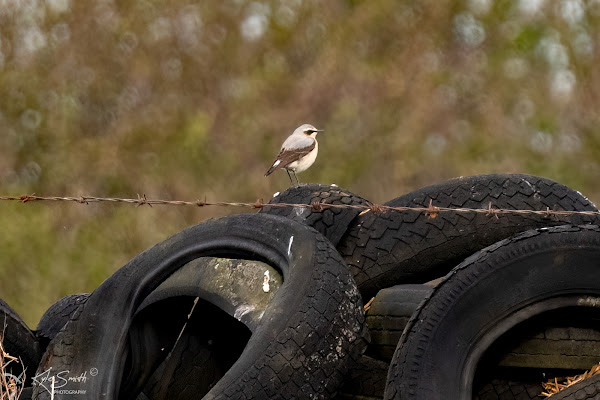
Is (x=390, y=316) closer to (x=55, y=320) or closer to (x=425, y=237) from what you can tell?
(x=425, y=237)

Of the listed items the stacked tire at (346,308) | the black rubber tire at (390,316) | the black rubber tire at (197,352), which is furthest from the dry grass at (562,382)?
the black rubber tire at (197,352)

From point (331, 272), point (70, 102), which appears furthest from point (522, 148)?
point (331, 272)

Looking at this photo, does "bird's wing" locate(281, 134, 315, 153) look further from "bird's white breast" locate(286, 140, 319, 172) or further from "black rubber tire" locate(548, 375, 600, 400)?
"black rubber tire" locate(548, 375, 600, 400)

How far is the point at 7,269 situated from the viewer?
1260 centimetres

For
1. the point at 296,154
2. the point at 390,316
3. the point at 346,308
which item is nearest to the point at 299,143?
the point at 296,154

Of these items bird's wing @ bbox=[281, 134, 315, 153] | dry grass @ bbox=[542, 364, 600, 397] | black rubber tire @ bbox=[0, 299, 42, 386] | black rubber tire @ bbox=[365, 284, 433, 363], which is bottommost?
dry grass @ bbox=[542, 364, 600, 397]

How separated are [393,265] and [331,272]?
996 mm

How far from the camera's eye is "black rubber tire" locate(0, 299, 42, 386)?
493 centimetres

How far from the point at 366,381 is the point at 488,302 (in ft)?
2.79

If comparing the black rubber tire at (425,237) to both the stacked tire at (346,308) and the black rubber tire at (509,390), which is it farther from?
the black rubber tire at (509,390)

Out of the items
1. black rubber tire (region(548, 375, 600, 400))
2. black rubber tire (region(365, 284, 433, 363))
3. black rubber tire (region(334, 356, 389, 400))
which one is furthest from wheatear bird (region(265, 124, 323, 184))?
black rubber tire (region(548, 375, 600, 400))

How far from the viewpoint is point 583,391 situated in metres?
3.30

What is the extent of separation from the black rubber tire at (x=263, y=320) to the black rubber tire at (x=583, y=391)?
884mm

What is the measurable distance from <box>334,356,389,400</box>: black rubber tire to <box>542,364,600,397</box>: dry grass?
767 millimetres
